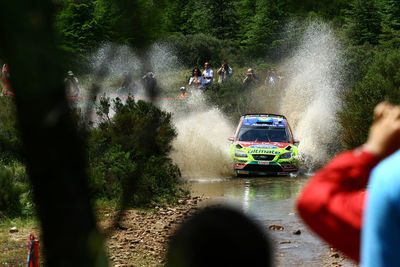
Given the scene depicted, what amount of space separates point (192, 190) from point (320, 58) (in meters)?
20.4

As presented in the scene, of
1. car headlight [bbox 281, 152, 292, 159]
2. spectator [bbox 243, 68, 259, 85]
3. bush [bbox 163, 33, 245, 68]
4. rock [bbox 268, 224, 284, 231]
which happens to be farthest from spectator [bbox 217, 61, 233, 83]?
bush [bbox 163, 33, 245, 68]

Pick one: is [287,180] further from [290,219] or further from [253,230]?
[253,230]

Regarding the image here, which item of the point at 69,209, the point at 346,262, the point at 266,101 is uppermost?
the point at 266,101

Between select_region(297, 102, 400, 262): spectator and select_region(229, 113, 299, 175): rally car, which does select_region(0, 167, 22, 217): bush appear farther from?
select_region(297, 102, 400, 262): spectator

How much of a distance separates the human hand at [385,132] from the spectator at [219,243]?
46cm

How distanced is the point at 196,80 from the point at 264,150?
25.2 feet

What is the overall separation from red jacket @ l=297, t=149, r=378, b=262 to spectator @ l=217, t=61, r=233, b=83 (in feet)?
80.0

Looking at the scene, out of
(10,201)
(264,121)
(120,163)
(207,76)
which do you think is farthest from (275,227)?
(207,76)

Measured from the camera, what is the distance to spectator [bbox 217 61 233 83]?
88.0ft

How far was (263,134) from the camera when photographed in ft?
62.4

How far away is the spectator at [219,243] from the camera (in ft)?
4.88

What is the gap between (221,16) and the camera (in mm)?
2779

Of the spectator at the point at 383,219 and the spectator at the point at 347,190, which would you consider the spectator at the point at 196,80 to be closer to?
the spectator at the point at 347,190

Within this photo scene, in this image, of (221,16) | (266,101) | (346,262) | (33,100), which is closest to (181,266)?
(33,100)
